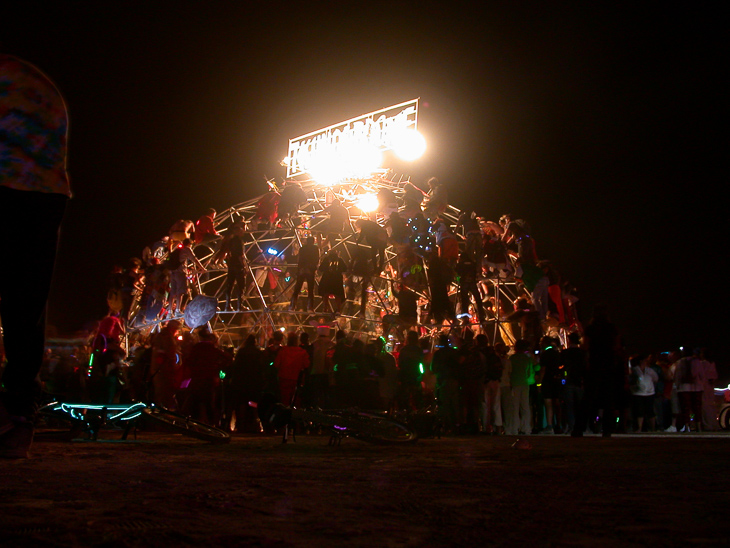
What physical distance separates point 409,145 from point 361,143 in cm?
178

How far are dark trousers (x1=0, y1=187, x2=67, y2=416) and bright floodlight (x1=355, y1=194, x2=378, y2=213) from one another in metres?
15.9

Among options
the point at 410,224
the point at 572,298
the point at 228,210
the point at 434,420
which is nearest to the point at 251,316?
the point at 228,210

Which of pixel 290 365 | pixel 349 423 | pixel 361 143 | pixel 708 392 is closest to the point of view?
pixel 349 423

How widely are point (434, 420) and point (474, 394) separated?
12.3ft

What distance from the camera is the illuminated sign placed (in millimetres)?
20406

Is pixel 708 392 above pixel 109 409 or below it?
above

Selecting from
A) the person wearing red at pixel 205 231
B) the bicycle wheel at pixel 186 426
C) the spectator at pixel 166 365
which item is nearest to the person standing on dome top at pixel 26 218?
the bicycle wheel at pixel 186 426

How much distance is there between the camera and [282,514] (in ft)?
7.45

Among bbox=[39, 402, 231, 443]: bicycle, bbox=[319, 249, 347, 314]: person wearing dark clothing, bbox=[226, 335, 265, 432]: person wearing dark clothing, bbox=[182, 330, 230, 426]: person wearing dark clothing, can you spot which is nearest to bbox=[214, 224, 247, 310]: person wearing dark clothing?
bbox=[319, 249, 347, 314]: person wearing dark clothing

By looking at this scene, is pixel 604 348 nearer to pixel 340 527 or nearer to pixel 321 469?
pixel 321 469

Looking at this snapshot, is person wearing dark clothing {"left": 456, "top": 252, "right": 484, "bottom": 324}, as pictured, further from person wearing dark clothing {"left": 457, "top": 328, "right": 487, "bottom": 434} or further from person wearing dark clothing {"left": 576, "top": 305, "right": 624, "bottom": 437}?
person wearing dark clothing {"left": 576, "top": 305, "right": 624, "bottom": 437}

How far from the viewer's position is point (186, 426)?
7.10 metres

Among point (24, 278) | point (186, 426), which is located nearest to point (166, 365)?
point (186, 426)

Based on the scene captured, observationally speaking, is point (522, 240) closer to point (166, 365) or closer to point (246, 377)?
point (246, 377)
